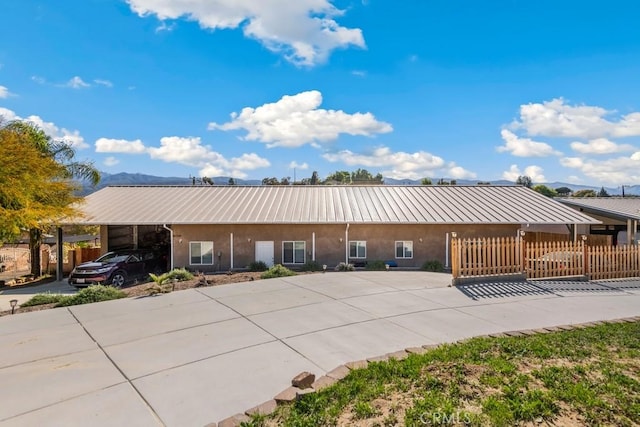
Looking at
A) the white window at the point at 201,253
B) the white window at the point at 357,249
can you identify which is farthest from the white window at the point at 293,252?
the white window at the point at 201,253

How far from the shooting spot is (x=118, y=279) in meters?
15.4

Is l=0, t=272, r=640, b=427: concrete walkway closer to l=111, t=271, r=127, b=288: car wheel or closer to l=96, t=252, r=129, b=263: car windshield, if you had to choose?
l=111, t=271, r=127, b=288: car wheel

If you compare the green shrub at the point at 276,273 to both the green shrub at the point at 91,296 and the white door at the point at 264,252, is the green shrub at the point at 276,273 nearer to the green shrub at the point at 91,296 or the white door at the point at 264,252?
the white door at the point at 264,252

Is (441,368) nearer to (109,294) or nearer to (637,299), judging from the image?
(637,299)

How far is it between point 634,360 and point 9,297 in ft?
57.9

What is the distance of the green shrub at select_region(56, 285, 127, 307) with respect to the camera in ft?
32.1

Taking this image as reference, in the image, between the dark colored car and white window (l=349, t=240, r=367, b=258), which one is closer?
the dark colored car

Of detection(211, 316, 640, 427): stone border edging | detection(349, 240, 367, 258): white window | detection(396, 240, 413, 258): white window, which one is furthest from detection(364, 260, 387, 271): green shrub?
detection(211, 316, 640, 427): stone border edging

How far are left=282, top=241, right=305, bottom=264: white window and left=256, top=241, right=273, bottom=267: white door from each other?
59 cm

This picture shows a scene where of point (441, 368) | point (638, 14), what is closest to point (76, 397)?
point (441, 368)

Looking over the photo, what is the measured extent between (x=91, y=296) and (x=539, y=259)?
13.5 metres

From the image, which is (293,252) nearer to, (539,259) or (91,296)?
(91,296)

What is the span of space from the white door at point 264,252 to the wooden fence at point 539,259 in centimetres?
851

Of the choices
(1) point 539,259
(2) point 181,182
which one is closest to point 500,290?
(1) point 539,259
